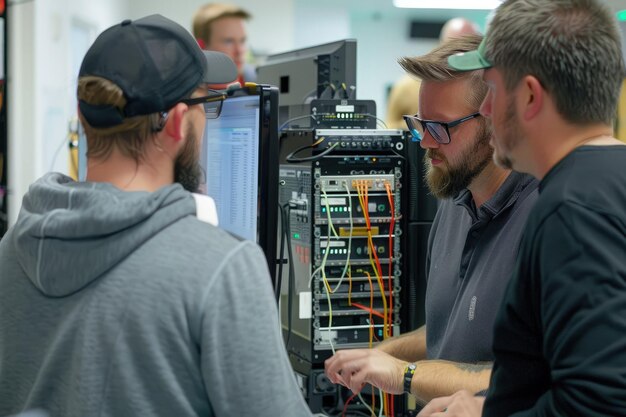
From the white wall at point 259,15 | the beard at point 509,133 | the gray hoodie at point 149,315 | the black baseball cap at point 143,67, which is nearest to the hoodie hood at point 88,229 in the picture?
the gray hoodie at point 149,315

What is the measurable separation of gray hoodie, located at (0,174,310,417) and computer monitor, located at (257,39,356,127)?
4.08ft

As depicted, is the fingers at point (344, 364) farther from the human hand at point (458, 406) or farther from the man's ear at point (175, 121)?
the man's ear at point (175, 121)

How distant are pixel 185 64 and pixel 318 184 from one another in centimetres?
86

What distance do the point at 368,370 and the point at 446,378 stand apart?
18 cm

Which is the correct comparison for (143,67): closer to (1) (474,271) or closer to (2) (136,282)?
(2) (136,282)

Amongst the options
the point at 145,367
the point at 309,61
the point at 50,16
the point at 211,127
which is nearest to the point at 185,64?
the point at 145,367

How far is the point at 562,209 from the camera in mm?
1064

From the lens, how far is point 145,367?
1.07 m

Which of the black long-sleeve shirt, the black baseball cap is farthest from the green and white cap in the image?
the black baseball cap

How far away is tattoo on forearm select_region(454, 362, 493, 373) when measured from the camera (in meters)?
1.65

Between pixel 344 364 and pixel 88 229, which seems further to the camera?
pixel 344 364

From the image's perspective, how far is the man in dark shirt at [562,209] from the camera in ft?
3.33

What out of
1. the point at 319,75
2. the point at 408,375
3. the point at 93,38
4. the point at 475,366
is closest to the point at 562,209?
the point at 475,366

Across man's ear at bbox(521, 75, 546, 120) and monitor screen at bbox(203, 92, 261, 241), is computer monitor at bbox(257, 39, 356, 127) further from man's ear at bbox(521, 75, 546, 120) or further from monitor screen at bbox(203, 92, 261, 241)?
man's ear at bbox(521, 75, 546, 120)
